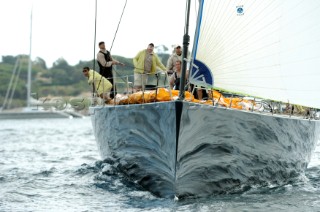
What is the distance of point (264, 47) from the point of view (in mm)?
11375

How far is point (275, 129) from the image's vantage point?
448 inches

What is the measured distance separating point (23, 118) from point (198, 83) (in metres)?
67.5

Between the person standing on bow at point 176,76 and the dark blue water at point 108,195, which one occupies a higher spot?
the person standing on bow at point 176,76

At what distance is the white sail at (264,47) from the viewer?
10.8 metres

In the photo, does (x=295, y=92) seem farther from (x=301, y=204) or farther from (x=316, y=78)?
(x=301, y=204)

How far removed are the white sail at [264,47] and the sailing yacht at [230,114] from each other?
15 mm

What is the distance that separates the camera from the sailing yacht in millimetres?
10266

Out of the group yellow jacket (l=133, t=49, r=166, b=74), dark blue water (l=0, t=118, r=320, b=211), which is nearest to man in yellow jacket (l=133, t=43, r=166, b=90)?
yellow jacket (l=133, t=49, r=166, b=74)

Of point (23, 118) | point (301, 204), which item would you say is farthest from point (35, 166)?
point (23, 118)

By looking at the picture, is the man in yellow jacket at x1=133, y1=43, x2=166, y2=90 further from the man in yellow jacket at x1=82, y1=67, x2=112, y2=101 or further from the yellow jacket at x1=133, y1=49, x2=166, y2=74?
the man in yellow jacket at x1=82, y1=67, x2=112, y2=101

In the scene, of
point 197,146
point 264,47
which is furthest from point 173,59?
point 197,146

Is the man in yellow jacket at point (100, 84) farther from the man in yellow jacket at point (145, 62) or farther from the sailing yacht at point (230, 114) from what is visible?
the sailing yacht at point (230, 114)

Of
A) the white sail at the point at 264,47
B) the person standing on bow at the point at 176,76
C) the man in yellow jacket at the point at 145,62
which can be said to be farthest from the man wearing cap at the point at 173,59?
the white sail at the point at 264,47

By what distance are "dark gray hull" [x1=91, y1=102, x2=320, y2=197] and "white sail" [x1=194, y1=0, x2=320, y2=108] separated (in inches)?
22.9
